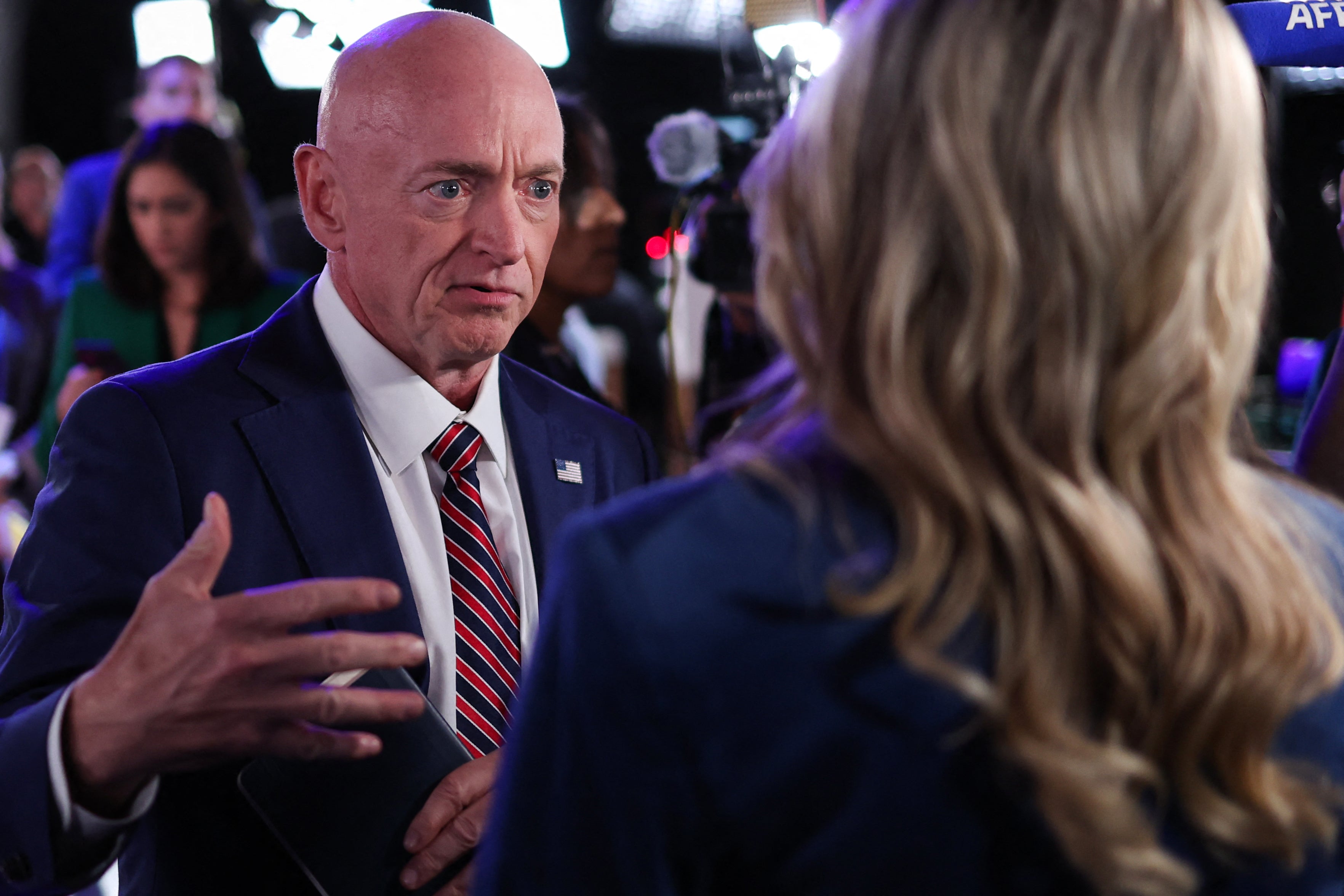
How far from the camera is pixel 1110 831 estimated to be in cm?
64

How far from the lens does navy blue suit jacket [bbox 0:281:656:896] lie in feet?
3.67

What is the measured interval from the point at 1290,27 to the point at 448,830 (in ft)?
4.73

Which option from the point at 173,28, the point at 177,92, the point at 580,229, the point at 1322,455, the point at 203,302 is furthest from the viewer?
the point at 173,28

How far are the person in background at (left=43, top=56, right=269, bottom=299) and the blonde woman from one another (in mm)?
2940

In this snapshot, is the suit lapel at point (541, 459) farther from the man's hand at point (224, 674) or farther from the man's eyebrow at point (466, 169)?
the man's hand at point (224, 674)

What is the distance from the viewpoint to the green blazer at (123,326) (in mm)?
2910

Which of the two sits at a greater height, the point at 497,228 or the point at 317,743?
the point at 497,228

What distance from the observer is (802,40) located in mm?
2301

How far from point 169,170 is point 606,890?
9.18 feet

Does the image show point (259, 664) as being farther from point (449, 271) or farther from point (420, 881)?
point (449, 271)

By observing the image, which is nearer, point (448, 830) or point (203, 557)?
point (203, 557)

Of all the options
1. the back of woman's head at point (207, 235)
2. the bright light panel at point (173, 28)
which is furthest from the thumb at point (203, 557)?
the bright light panel at point (173, 28)

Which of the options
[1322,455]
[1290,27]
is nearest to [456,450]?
[1322,455]

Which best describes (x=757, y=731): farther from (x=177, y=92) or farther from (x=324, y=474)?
(x=177, y=92)
